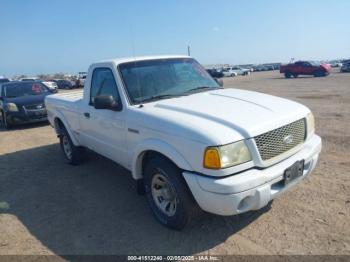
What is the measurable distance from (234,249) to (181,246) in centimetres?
55

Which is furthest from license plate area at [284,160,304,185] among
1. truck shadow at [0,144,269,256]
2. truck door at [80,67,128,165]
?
truck door at [80,67,128,165]

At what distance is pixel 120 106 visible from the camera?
4.14 metres

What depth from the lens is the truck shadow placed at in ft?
11.4

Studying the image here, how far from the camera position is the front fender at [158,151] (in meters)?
3.23

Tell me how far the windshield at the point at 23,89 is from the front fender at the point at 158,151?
9652 mm

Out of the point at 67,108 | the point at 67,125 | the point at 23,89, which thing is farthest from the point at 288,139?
the point at 23,89

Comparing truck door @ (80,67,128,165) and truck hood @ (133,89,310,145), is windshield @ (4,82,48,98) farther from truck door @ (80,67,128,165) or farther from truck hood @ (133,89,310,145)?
truck hood @ (133,89,310,145)

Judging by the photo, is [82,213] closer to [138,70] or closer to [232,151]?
[138,70]

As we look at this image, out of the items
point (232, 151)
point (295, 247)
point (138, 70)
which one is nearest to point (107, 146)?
point (138, 70)

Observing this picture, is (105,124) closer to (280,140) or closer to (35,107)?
(280,140)

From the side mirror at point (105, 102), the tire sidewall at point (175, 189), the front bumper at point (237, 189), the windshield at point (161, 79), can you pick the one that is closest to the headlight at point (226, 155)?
the front bumper at point (237, 189)

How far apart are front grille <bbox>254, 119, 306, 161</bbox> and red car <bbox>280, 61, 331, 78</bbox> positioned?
104ft

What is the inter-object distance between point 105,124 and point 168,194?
5.00 feet

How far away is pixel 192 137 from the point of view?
10.2 feet
